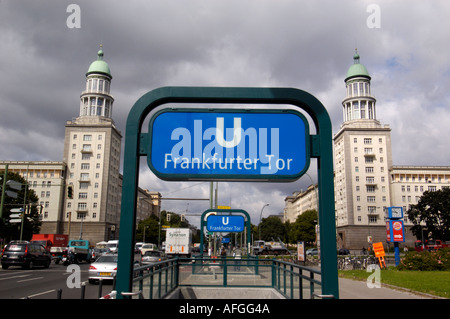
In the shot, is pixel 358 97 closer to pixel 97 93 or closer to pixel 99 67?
pixel 97 93

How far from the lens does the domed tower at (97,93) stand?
327 ft

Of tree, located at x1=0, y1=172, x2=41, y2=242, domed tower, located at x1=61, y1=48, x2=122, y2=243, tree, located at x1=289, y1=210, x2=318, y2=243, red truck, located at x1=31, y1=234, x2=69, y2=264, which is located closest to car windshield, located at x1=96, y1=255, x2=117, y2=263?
red truck, located at x1=31, y1=234, x2=69, y2=264

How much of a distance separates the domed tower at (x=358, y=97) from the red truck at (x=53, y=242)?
254ft

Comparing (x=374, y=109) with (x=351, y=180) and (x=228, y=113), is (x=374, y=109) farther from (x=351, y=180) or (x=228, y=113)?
(x=228, y=113)

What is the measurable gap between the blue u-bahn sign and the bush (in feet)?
75.0

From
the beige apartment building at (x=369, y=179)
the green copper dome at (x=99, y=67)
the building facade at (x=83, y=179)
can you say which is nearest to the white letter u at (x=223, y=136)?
the building facade at (x=83, y=179)

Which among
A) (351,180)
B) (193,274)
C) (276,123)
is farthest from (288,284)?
(351,180)

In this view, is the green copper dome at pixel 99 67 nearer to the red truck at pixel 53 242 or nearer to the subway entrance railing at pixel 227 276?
the red truck at pixel 53 242

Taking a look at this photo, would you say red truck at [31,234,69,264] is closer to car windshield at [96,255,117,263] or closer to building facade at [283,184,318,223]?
car windshield at [96,255,117,263]

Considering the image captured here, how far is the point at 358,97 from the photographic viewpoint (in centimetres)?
9931

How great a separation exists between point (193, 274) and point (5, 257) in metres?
19.4

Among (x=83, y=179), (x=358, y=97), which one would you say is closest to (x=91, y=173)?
(x=83, y=179)

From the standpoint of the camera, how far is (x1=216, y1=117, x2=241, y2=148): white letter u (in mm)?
4738

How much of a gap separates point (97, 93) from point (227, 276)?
310 ft
